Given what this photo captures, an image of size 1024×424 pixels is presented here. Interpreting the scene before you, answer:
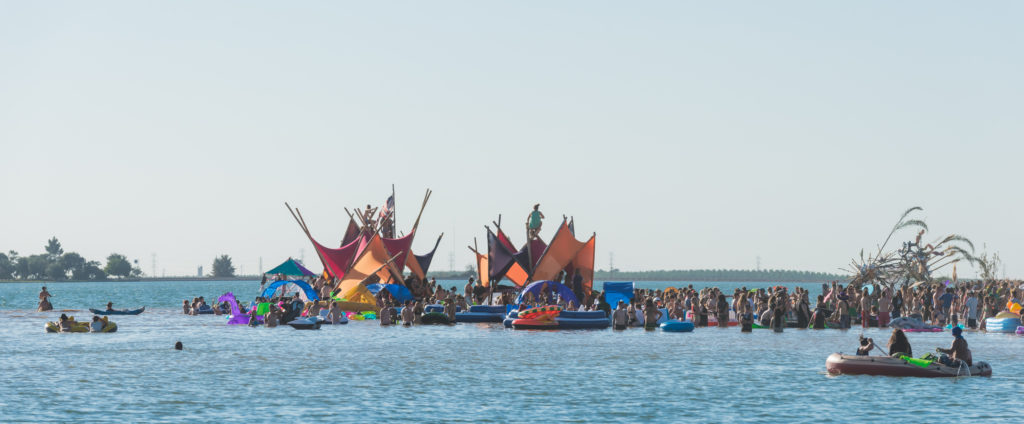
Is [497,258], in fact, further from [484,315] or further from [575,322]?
[575,322]

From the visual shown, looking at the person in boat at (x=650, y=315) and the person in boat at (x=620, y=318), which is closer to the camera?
the person in boat at (x=620, y=318)

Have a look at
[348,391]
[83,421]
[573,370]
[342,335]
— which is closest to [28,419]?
[83,421]

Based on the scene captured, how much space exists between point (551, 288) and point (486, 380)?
27296 mm

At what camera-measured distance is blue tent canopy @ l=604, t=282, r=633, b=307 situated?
58.9m

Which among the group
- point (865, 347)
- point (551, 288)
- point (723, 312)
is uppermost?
point (551, 288)

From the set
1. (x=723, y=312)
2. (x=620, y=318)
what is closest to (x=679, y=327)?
(x=620, y=318)

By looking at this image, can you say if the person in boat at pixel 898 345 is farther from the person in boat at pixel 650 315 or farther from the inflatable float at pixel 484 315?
the inflatable float at pixel 484 315

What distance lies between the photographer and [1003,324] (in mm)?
47969

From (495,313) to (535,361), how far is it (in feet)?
62.1

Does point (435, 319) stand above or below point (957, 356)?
above

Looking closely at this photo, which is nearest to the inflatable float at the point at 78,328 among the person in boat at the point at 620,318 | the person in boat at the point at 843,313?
the person in boat at the point at 620,318

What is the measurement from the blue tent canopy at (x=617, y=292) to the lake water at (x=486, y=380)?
975 cm

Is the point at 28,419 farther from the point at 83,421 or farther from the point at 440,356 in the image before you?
the point at 440,356

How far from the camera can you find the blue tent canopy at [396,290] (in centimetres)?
6384
